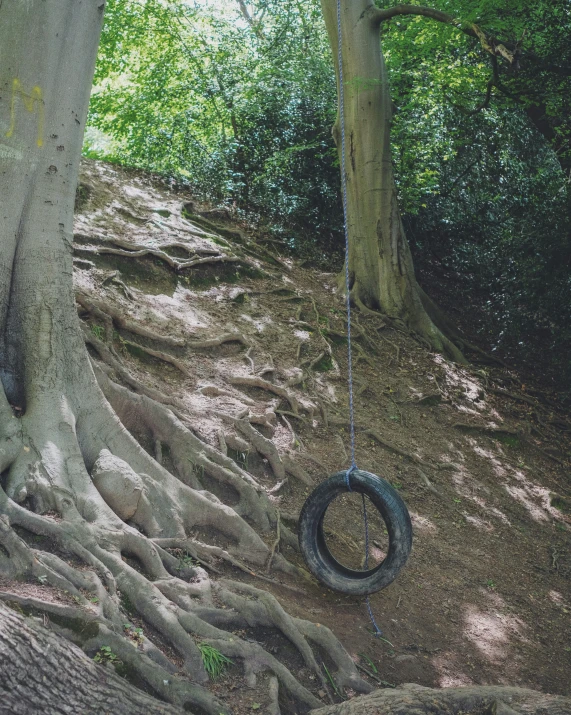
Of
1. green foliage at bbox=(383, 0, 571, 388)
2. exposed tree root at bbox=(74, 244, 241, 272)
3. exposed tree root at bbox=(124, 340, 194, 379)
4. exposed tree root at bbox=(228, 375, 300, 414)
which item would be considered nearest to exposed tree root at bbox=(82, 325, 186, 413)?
exposed tree root at bbox=(124, 340, 194, 379)

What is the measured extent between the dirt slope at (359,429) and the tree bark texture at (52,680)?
88 cm

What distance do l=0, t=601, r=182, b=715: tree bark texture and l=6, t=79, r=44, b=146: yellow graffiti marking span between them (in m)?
3.18

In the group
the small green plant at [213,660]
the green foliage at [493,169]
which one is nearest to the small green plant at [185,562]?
the small green plant at [213,660]

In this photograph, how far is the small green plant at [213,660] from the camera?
13.7 feet

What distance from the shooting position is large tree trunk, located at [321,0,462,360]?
11484mm

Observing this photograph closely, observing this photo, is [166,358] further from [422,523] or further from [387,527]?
[387,527]

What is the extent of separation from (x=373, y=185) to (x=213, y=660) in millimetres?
8850

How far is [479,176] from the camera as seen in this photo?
15203 mm

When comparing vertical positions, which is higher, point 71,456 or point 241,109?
point 241,109

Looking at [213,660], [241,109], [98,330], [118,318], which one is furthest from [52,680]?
[241,109]

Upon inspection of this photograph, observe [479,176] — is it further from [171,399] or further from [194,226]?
[171,399]

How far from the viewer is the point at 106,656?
3691 mm

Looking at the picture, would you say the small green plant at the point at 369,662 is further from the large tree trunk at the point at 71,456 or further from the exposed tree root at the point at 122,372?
the exposed tree root at the point at 122,372

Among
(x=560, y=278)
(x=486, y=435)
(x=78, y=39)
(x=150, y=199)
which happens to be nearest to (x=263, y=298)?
(x=150, y=199)
